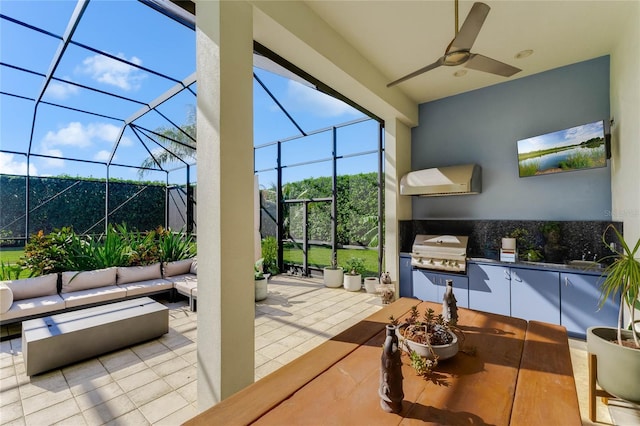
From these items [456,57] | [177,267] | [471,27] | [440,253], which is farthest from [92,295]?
[471,27]

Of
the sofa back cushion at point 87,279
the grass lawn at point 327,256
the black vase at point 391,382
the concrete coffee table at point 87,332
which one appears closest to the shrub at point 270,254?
the grass lawn at point 327,256

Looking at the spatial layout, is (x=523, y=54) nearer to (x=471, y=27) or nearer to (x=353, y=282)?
(x=471, y=27)

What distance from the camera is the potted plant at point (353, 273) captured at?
18.2 feet

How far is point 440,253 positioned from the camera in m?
4.27

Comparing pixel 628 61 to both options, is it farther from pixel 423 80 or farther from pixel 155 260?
pixel 155 260

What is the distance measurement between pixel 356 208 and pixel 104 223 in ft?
23.8

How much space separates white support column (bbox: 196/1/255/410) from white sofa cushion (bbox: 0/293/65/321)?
296 centimetres

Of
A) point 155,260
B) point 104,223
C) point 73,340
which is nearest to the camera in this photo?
point 73,340

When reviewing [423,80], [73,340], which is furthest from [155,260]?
[423,80]

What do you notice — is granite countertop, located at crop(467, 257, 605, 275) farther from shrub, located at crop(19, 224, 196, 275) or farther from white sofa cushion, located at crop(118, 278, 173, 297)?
shrub, located at crop(19, 224, 196, 275)

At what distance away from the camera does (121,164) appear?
7.39 metres

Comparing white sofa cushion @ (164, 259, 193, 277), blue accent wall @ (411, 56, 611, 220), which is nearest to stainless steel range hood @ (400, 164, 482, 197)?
blue accent wall @ (411, 56, 611, 220)

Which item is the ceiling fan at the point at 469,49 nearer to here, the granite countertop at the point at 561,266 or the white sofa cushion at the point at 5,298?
the granite countertop at the point at 561,266

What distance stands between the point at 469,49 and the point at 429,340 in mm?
2234
